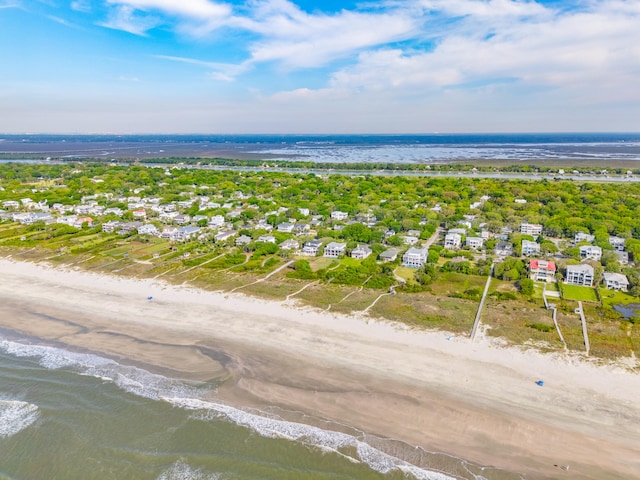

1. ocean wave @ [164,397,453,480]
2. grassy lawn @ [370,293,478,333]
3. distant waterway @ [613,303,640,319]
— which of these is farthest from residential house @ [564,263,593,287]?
ocean wave @ [164,397,453,480]

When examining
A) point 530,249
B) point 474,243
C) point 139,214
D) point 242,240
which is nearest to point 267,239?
point 242,240

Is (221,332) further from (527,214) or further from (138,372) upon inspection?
(527,214)

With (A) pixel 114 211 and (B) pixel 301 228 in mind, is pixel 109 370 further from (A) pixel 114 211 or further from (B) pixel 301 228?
(A) pixel 114 211

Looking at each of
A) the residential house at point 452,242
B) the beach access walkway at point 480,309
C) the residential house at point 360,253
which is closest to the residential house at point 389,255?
the residential house at point 360,253

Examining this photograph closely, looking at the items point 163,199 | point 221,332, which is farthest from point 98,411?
point 163,199

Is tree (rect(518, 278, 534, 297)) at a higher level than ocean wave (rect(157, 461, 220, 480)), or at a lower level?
higher

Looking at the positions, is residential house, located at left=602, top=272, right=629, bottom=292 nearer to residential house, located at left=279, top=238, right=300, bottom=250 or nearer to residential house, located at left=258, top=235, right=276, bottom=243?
residential house, located at left=279, top=238, right=300, bottom=250
